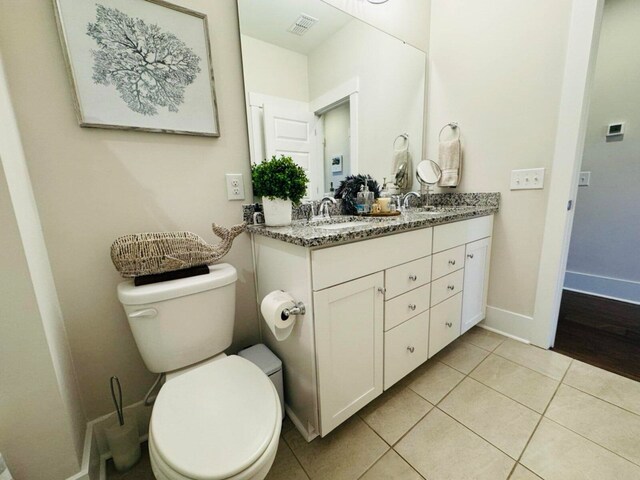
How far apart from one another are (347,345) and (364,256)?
1.16ft

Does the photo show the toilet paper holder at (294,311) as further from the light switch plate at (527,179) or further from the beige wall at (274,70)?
the light switch plate at (527,179)

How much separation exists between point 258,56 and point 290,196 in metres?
0.67

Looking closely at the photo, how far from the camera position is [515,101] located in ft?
4.96

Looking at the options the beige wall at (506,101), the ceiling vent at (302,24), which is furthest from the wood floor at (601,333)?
the ceiling vent at (302,24)

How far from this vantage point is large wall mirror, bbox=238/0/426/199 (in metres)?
1.20

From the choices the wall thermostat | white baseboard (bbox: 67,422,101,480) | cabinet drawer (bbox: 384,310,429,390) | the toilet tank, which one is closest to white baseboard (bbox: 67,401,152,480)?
white baseboard (bbox: 67,422,101,480)

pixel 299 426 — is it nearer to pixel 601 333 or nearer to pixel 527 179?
pixel 527 179

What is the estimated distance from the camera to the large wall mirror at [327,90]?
1.20 metres

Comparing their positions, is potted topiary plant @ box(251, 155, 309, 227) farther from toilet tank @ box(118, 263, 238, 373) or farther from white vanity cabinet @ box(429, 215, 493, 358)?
white vanity cabinet @ box(429, 215, 493, 358)

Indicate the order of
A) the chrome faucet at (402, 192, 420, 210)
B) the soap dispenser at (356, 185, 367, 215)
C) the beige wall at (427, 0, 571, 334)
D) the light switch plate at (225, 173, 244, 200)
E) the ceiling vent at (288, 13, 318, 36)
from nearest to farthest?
the light switch plate at (225, 173, 244, 200) < the ceiling vent at (288, 13, 318, 36) < the beige wall at (427, 0, 571, 334) < the soap dispenser at (356, 185, 367, 215) < the chrome faucet at (402, 192, 420, 210)

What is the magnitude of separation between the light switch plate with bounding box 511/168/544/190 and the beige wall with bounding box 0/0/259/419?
5.19 feet

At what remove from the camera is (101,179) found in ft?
3.02

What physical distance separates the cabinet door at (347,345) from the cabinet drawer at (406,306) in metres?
0.05

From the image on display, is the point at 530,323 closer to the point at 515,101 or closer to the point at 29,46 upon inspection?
the point at 515,101
